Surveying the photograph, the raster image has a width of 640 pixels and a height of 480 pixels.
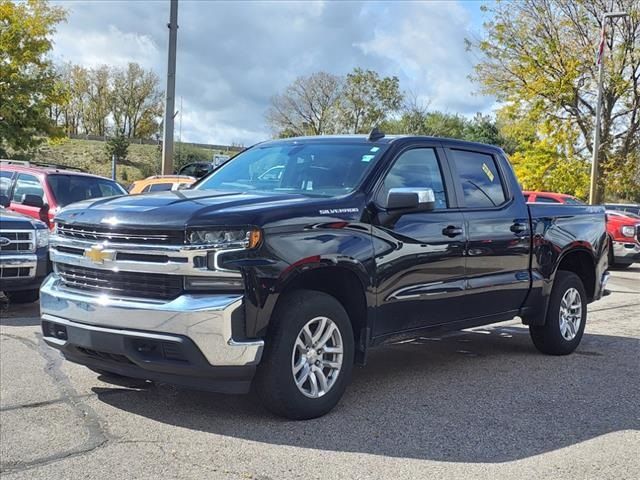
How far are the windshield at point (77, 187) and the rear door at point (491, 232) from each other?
19.9 feet

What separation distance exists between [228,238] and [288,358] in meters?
0.84

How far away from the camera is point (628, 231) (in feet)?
54.9

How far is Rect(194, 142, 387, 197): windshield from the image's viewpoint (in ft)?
17.2

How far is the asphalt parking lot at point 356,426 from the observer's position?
3904 millimetres

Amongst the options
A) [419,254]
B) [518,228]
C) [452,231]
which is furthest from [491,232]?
[419,254]

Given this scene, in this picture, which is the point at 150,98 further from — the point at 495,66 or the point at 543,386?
the point at 543,386

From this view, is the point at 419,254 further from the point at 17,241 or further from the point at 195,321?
the point at 17,241

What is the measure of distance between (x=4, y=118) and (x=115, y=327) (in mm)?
22918

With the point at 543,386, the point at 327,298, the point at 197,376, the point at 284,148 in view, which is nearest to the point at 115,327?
the point at 197,376

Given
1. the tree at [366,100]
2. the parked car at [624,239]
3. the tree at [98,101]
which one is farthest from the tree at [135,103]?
the parked car at [624,239]

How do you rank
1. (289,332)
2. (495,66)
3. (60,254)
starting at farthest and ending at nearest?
(495,66), (60,254), (289,332)

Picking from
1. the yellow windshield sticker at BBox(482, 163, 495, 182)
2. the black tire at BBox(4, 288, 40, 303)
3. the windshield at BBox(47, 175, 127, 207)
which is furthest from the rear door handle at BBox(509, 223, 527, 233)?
the windshield at BBox(47, 175, 127, 207)

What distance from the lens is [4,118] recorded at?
24.5 meters

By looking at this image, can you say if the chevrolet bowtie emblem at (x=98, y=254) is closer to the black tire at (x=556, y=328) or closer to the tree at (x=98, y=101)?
the black tire at (x=556, y=328)
